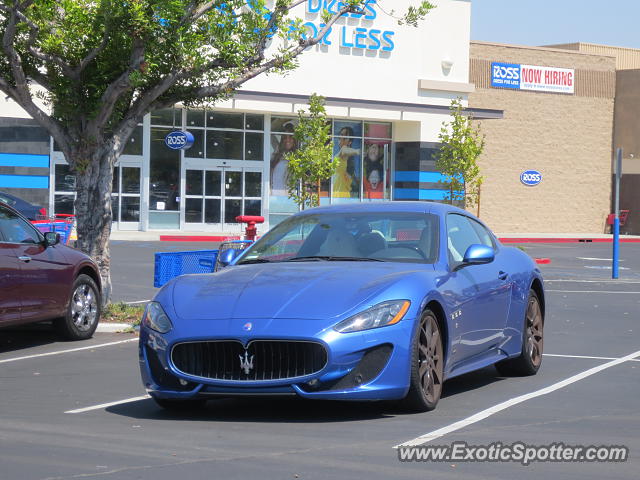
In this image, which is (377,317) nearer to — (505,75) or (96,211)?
(96,211)

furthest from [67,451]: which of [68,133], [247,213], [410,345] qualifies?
[247,213]

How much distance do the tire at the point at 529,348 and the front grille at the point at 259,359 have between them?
2959mm

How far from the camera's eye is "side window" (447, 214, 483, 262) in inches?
340

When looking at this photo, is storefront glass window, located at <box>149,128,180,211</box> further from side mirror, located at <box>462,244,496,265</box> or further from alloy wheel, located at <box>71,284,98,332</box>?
side mirror, located at <box>462,244,496,265</box>

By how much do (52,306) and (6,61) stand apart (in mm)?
3887

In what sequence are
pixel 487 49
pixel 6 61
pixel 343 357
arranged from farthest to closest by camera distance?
pixel 487 49
pixel 6 61
pixel 343 357

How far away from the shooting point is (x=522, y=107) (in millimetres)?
47438

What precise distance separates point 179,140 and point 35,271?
26173 millimetres

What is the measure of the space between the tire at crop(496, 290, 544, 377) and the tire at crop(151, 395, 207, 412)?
2.98 metres

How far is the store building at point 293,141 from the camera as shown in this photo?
126 feet

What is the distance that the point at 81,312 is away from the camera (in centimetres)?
1246

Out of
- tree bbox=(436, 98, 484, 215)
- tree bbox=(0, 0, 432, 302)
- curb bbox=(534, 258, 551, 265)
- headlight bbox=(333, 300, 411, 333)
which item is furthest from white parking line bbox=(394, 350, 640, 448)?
tree bbox=(436, 98, 484, 215)

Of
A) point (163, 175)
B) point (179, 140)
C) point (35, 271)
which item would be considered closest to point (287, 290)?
point (35, 271)

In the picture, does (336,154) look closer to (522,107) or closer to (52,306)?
(522,107)
